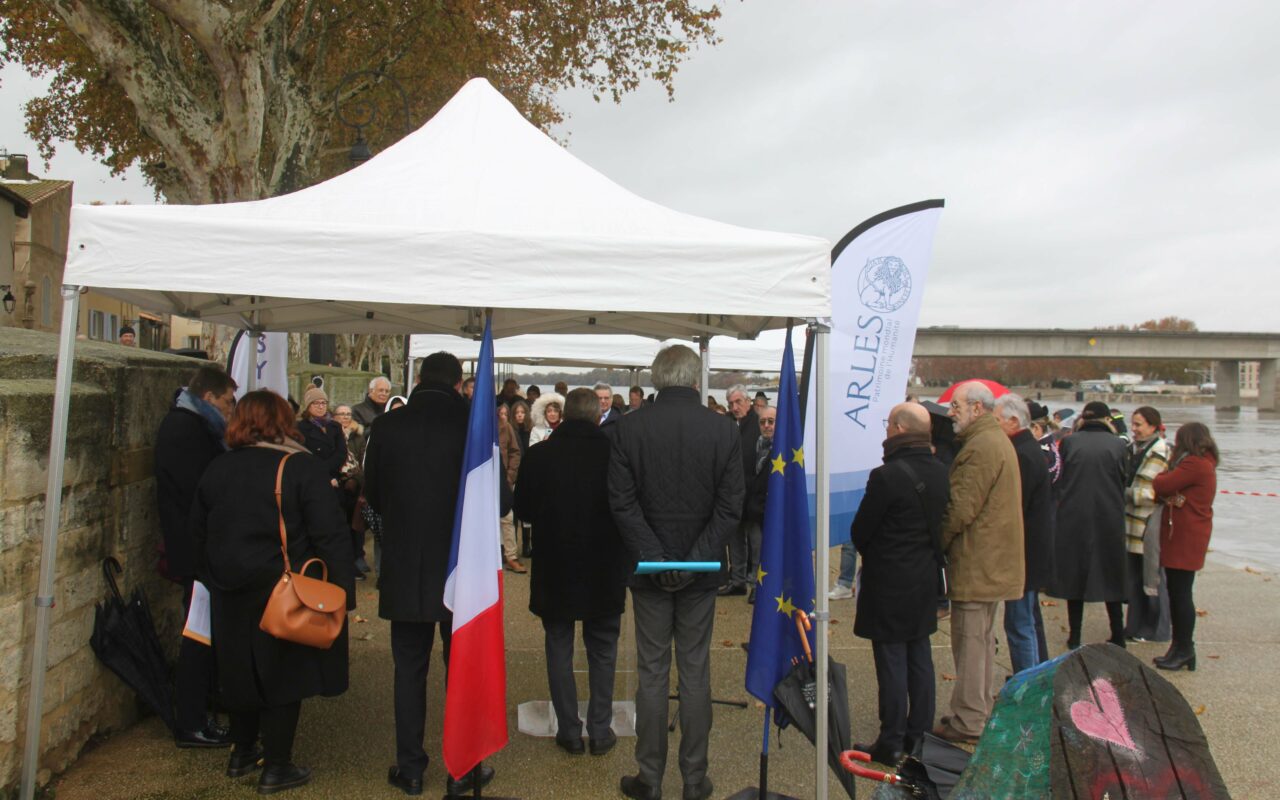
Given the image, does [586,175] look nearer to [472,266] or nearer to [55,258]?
[472,266]

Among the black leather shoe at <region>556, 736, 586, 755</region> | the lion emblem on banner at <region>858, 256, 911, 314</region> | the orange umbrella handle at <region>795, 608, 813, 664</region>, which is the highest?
the lion emblem on banner at <region>858, 256, 911, 314</region>

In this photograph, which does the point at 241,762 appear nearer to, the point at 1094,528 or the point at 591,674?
the point at 591,674

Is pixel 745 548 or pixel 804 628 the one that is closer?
pixel 804 628

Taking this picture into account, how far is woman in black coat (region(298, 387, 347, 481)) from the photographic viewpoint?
6.75 meters

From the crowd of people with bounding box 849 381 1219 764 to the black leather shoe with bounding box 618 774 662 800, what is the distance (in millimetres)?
1230

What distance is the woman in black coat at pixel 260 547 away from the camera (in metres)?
3.74

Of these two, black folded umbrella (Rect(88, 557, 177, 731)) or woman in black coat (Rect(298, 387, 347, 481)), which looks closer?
black folded umbrella (Rect(88, 557, 177, 731))

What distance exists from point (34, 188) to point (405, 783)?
137ft

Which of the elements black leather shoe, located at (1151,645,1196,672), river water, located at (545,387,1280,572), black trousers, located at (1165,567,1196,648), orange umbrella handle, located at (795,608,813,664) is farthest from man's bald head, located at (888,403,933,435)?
river water, located at (545,387,1280,572)

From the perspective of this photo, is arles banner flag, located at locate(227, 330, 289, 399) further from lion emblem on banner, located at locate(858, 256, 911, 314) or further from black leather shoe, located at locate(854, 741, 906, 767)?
black leather shoe, located at locate(854, 741, 906, 767)

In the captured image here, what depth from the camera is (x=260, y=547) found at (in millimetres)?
3738

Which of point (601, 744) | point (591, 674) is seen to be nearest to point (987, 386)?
point (591, 674)

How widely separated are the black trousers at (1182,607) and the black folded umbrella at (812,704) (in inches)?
137

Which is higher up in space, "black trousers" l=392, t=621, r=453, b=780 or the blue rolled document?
the blue rolled document
